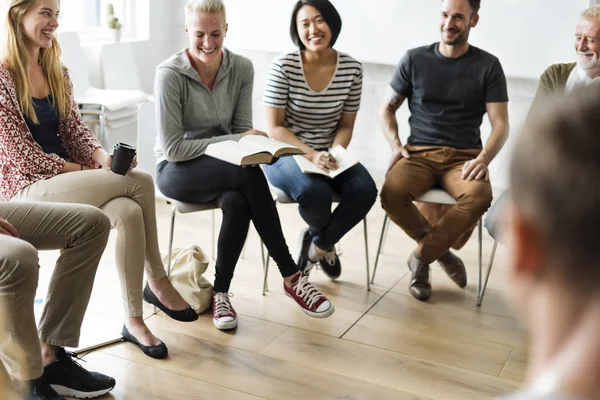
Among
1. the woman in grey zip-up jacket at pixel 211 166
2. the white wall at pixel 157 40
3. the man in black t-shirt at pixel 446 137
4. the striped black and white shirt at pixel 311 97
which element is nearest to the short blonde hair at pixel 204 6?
the woman in grey zip-up jacket at pixel 211 166

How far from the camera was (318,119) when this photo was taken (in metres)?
3.16

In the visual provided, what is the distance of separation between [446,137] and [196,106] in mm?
Result: 1042

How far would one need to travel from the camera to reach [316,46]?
10.2 feet

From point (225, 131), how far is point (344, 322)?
2.81 ft

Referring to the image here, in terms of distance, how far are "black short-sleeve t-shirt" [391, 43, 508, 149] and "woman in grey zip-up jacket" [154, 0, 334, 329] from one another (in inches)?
30.1

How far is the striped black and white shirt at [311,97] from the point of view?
3.10 m

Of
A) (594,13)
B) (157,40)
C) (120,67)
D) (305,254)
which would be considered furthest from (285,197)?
(157,40)

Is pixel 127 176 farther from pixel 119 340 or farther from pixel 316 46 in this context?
pixel 316 46

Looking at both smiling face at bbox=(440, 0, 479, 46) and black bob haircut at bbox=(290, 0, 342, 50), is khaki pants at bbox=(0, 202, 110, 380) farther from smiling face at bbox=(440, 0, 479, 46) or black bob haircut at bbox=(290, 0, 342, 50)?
smiling face at bbox=(440, 0, 479, 46)

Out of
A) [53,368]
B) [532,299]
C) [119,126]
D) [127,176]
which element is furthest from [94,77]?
[532,299]

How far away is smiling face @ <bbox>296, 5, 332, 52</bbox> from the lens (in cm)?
308

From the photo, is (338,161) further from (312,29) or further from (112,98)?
(112,98)

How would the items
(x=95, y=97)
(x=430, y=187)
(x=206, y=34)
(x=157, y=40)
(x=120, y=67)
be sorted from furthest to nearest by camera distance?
(x=157, y=40) < (x=120, y=67) < (x=95, y=97) < (x=430, y=187) < (x=206, y=34)

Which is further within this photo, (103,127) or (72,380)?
(103,127)
